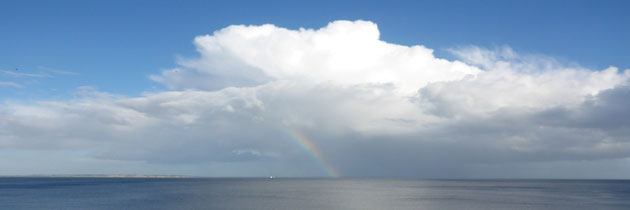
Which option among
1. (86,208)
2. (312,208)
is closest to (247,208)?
(312,208)

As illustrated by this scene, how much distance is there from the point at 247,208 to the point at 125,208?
2586 cm

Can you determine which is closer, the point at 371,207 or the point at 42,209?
the point at 42,209

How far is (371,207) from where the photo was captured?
3794 inches

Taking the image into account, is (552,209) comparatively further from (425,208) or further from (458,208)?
(425,208)

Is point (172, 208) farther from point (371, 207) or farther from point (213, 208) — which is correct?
point (371, 207)

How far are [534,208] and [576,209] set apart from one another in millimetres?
8393

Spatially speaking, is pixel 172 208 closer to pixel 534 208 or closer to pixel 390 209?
pixel 390 209

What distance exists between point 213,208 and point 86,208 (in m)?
27.0

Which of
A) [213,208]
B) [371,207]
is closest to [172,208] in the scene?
[213,208]

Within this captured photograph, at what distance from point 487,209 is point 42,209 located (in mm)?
93257

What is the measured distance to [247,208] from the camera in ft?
302

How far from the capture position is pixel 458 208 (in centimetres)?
9425

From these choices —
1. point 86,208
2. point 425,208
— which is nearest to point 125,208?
point 86,208

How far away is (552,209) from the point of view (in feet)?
309
